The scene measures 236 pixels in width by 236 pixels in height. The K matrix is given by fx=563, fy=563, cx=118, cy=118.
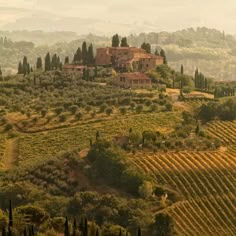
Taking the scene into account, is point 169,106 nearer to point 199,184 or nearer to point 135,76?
point 135,76

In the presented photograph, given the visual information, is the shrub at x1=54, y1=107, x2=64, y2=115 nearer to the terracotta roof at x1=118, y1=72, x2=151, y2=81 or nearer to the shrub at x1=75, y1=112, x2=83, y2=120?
the shrub at x1=75, y1=112, x2=83, y2=120

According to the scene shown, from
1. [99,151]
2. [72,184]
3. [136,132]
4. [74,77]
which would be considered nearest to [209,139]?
[136,132]

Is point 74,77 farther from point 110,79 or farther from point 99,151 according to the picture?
point 99,151

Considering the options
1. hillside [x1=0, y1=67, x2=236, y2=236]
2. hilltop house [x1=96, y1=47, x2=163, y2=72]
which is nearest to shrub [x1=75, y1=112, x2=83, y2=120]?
hillside [x1=0, y1=67, x2=236, y2=236]

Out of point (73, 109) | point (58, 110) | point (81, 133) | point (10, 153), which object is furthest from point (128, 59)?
point (10, 153)

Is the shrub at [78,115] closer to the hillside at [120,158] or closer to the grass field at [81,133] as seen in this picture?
the hillside at [120,158]
